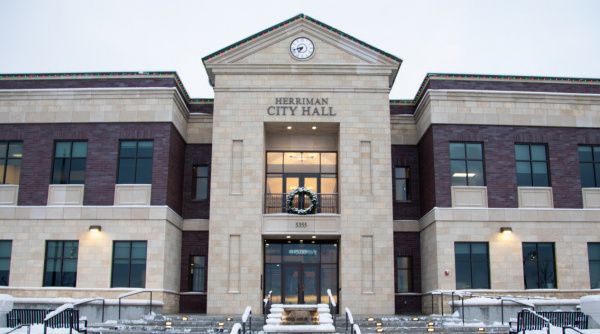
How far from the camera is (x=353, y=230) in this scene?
24828 millimetres

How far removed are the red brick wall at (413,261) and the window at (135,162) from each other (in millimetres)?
11211

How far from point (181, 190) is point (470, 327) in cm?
1413

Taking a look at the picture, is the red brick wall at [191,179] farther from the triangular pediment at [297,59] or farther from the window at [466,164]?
the window at [466,164]

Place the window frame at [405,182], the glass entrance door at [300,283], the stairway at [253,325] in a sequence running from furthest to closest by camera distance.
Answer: the window frame at [405,182], the glass entrance door at [300,283], the stairway at [253,325]

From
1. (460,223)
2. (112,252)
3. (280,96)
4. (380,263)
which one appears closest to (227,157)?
(280,96)

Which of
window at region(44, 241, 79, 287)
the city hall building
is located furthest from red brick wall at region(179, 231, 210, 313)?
window at region(44, 241, 79, 287)

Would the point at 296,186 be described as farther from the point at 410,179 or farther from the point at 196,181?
the point at 410,179

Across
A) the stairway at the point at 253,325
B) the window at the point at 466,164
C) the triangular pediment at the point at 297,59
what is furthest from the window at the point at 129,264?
the window at the point at 466,164

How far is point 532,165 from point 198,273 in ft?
49.1

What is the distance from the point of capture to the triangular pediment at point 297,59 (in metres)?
26.0

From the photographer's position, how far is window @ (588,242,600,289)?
24.6 meters

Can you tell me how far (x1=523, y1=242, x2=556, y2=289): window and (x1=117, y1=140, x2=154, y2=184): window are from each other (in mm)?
15486

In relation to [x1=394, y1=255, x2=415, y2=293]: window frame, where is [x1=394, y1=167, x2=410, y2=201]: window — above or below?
above

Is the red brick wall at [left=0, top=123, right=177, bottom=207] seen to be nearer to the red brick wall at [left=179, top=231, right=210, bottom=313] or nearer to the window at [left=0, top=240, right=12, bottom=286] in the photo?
the window at [left=0, top=240, right=12, bottom=286]
